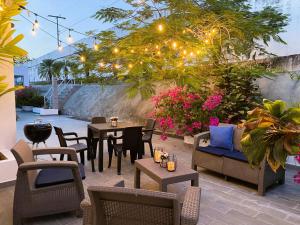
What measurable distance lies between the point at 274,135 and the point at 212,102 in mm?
3977

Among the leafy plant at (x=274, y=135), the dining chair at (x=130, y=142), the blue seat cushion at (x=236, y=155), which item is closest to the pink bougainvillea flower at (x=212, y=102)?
the blue seat cushion at (x=236, y=155)

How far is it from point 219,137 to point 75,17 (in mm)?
9260

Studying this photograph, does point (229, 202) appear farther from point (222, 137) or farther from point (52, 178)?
point (52, 178)

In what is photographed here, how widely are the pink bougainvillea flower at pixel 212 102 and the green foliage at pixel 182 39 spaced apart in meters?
0.40

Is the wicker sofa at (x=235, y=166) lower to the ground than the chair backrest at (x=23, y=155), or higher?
lower

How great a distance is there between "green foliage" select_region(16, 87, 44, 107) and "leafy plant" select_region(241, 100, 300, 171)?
16.9 metres

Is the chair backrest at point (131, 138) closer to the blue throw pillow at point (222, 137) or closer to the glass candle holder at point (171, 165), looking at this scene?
the blue throw pillow at point (222, 137)

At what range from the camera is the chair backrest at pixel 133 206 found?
1441 millimetres

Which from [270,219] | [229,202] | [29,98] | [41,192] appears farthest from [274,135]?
[29,98]

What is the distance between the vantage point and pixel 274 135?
4.09ft

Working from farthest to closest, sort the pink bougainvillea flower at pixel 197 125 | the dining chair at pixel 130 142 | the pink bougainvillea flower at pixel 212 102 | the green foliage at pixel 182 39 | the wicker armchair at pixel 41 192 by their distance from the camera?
the pink bougainvillea flower at pixel 197 125
the pink bougainvillea flower at pixel 212 102
the dining chair at pixel 130 142
the green foliage at pixel 182 39
the wicker armchair at pixel 41 192

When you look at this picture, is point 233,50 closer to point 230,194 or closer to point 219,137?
point 219,137

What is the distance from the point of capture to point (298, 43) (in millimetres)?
5273

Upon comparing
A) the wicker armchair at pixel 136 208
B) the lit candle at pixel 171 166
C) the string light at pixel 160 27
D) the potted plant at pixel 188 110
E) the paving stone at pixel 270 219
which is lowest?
the paving stone at pixel 270 219
